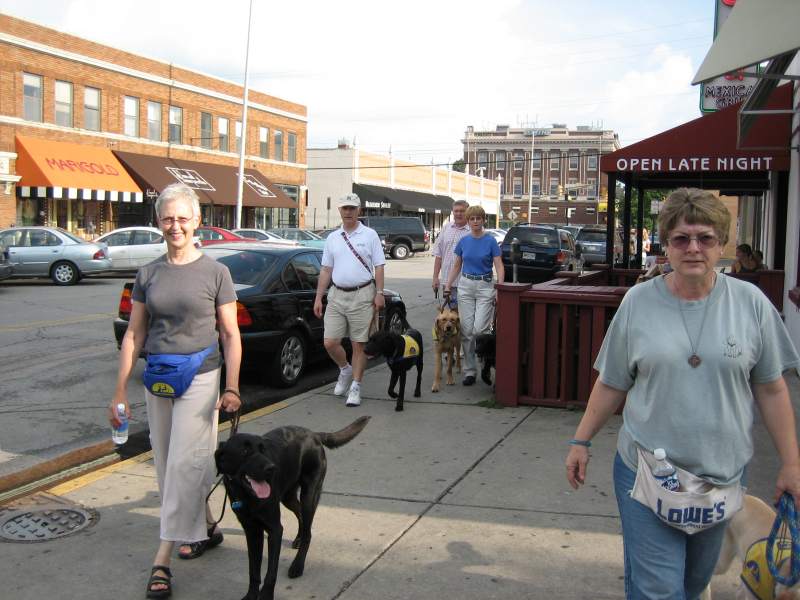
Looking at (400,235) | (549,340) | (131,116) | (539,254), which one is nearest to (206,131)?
(131,116)

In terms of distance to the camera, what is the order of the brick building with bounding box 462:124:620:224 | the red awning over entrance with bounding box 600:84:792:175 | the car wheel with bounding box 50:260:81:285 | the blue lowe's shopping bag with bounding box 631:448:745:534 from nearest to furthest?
the blue lowe's shopping bag with bounding box 631:448:745:534, the red awning over entrance with bounding box 600:84:792:175, the car wheel with bounding box 50:260:81:285, the brick building with bounding box 462:124:620:224

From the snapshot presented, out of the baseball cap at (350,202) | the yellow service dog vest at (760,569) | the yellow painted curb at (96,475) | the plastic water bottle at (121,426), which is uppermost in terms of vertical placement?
the baseball cap at (350,202)

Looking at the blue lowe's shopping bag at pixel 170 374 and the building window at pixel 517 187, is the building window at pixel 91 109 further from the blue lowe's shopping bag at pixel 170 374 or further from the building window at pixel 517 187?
the building window at pixel 517 187

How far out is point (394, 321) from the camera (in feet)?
34.9

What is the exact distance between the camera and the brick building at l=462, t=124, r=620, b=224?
4407 inches

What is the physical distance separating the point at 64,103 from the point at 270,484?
29968 millimetres

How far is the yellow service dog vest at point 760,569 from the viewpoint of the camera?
107 inches

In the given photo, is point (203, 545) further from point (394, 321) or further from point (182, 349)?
point (394, 321)

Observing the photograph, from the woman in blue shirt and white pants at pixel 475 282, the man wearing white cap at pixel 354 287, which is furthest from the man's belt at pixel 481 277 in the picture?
the man wearing white cap at pixel 354 287

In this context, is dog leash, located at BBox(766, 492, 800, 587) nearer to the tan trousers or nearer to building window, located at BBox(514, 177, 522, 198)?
the tan trousers

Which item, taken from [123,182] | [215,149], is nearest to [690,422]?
[123,182]

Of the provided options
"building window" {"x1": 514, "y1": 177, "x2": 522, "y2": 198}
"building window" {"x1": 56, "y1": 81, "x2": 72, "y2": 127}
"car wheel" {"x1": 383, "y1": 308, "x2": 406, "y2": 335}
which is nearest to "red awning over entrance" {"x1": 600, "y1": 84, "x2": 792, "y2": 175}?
"car wheel" {"x1": 383, "y1": 308, "x2": 406, "y2": 335}

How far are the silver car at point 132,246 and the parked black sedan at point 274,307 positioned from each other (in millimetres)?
14332

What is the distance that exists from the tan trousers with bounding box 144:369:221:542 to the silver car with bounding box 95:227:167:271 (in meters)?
19.5
